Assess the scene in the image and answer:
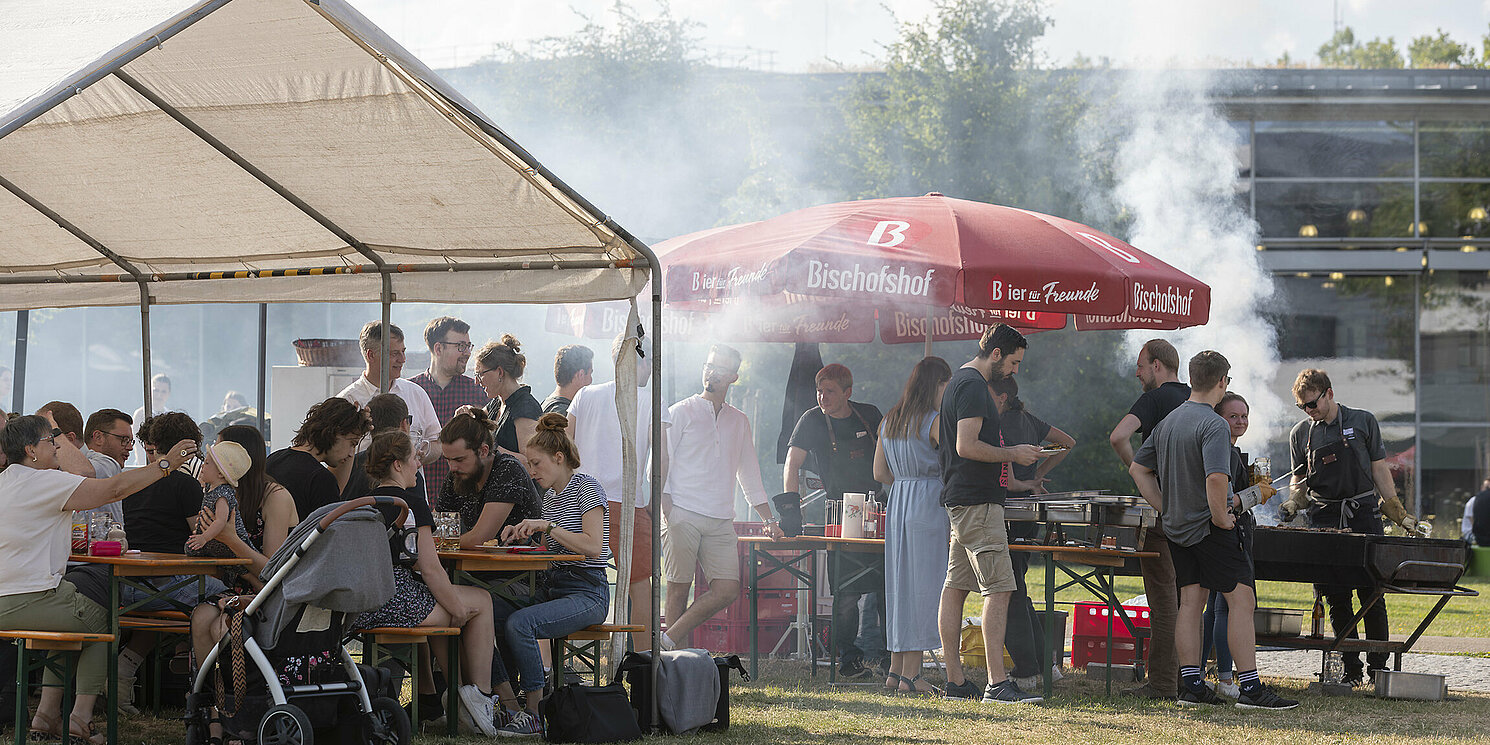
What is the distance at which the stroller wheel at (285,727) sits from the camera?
15.6ft

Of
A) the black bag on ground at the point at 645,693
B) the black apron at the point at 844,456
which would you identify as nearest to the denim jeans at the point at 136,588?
the black bag on ground at the point at 645,693

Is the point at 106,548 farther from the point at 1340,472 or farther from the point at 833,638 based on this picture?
the point at 1340,472

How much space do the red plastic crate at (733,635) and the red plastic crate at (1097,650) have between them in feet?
5.81

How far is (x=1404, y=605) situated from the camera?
45.4 ft

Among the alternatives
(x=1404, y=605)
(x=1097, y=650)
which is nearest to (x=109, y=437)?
(x=1097, y=650)

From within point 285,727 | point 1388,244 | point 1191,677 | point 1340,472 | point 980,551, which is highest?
point 1388,244

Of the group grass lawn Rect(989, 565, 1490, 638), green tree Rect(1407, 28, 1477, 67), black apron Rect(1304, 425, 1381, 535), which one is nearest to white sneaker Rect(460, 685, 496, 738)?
black apron Rect(1304, 425, 1381, 535)

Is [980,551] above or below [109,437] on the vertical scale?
below

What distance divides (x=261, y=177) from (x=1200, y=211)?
58.8 ft

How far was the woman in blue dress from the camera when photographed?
24.5 ft

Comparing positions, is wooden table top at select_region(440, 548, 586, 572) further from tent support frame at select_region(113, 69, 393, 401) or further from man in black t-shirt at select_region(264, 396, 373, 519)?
tent support frame at select_region(113, 69, 393, 401)

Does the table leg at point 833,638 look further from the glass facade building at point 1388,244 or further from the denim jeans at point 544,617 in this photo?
the glass facade building at point 1388,244

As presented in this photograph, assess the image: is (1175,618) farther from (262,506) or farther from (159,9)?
(159,9)

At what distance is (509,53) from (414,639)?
29.3 metres
